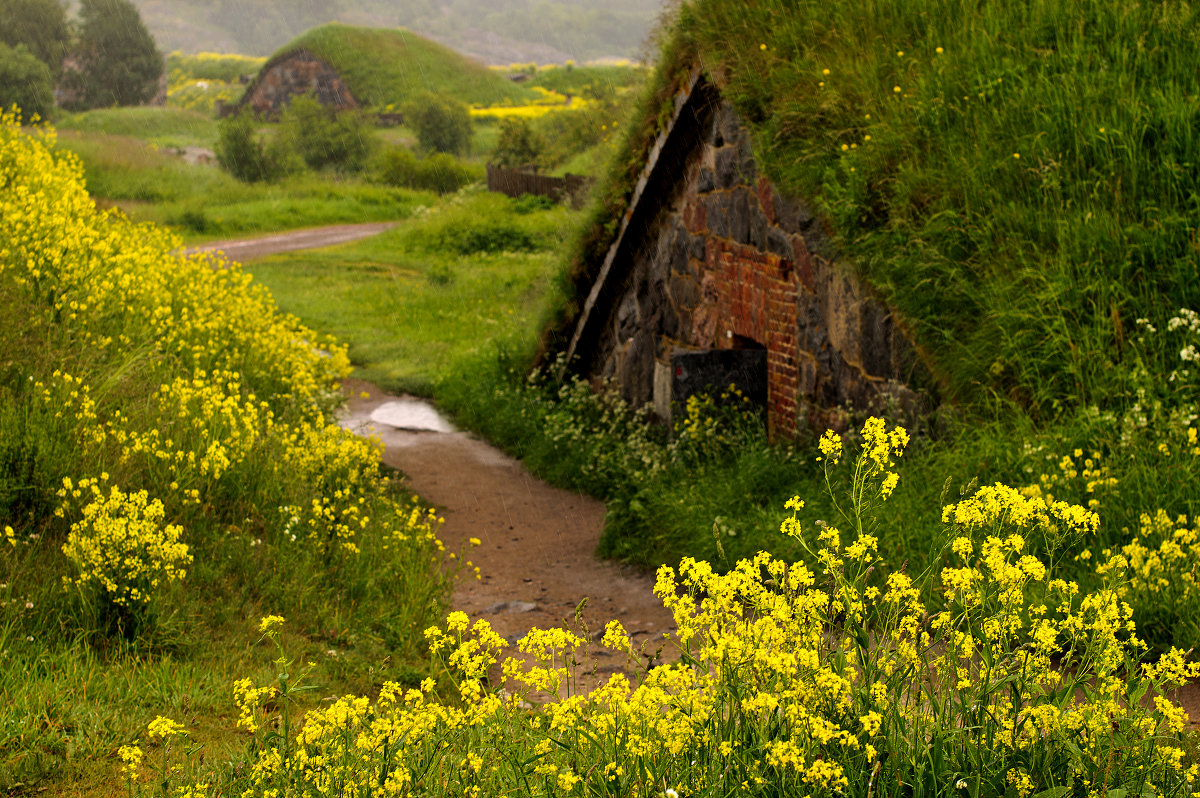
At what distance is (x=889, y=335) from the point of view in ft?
20.7

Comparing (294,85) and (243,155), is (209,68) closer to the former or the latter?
(294,85)

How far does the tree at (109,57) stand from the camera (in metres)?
62.9

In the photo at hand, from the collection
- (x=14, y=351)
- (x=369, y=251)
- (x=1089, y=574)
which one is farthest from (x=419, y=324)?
(x=1089, y=574)

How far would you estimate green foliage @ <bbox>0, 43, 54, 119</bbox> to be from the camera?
46.0m

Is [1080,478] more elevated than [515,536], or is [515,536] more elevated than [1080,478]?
[1080,478]

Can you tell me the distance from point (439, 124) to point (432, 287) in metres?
31.2

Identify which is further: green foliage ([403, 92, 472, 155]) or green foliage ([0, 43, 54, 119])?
green foliage ([403, 92, 472, 155])

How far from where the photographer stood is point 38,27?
57500mm

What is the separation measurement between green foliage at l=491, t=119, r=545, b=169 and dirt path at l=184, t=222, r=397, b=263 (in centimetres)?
540

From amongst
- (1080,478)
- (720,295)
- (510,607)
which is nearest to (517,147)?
(720,295)

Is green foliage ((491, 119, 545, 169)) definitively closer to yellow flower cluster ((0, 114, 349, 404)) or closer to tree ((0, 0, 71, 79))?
yellow flower cluster ((0, 114, 349, 404))

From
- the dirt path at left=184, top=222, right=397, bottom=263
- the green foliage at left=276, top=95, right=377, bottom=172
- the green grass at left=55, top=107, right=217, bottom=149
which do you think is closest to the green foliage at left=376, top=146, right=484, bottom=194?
the green foliage at left=276, top=95, right=377, bottom=172

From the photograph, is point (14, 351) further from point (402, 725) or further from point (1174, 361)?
point (1174, 361)

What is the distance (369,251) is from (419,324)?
8037 millimetres
